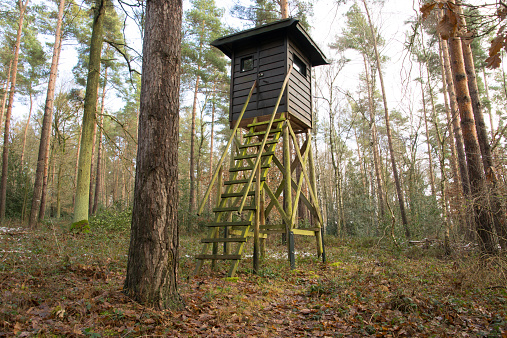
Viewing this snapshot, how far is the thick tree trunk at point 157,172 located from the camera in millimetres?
3793

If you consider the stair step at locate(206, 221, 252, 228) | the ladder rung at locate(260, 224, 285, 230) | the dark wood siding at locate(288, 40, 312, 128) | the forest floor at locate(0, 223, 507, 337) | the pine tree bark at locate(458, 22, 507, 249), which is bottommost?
the forest floor at locate(0, 223, 507, 337)

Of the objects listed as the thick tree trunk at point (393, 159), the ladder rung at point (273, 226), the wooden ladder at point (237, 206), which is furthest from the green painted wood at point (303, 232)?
the thick tree trunk at point (393, 159)

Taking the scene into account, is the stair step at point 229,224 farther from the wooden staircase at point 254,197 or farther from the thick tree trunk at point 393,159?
the thick tree trunk at point 393,159

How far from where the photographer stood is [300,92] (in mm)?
A: 9219

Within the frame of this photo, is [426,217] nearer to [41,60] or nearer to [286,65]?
[286,65]

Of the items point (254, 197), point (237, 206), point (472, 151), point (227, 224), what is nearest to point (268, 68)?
point (254, 197)

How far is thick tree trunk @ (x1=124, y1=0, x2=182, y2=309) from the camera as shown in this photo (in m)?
3.79

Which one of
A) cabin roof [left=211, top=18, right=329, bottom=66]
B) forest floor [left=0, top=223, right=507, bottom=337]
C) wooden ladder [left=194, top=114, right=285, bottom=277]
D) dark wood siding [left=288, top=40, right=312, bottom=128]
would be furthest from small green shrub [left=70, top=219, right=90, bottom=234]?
dark wood siding [left=288, top=40, right=312, bottom=128]

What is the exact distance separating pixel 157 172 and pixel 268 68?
5.82 m

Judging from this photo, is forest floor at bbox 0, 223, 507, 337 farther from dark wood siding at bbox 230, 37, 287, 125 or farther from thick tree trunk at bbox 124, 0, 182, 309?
dark wood siding at bbox 230, 37, 287, 125

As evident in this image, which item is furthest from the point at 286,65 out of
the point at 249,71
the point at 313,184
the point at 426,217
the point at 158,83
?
the point at 426,217

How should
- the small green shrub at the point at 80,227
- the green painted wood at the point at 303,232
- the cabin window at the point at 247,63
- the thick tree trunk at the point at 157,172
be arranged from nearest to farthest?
the thick tree trunk at the point at 157,172, the green painted wood at the point at 303,232, the cabin window at the point at 247,63, the small green shrub at the point at 80,227

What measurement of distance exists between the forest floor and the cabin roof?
6.44 m

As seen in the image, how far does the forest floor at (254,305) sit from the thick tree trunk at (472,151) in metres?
0.79
